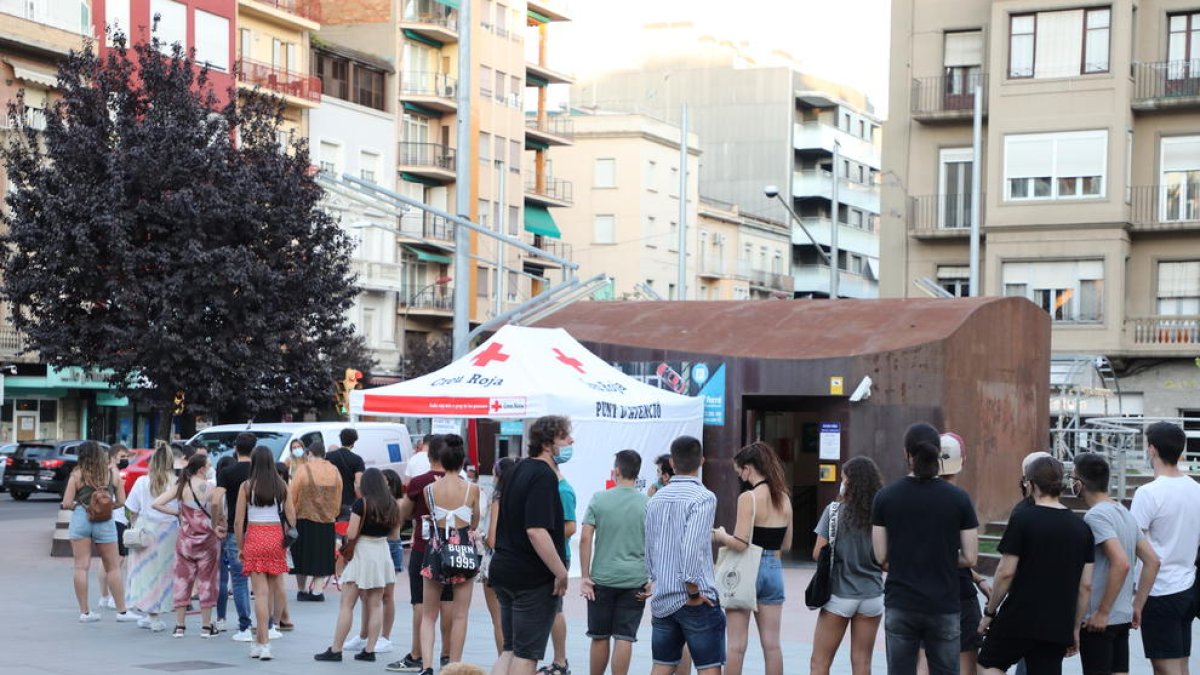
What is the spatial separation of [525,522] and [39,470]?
32.5m

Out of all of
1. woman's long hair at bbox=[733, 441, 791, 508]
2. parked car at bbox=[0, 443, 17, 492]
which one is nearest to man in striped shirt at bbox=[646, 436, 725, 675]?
woman's long hair at bbox=[733, 441, 791, 508]

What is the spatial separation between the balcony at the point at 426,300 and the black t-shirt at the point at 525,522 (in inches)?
2171

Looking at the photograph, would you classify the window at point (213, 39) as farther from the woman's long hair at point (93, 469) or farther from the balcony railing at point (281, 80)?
the woman's long hair at point (93, 469)

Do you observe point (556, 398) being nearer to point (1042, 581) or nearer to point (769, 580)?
point (769, 580)

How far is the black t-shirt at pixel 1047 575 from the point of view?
9211 millimetres

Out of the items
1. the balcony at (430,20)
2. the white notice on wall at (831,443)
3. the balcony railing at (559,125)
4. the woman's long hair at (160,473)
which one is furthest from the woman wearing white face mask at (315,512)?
the balcony railing at (559,125)

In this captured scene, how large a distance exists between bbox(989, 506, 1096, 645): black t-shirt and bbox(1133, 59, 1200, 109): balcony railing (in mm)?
34084

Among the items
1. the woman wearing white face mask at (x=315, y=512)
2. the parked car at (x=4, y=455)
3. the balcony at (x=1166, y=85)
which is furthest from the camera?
the parked car at (x=4, y=455)

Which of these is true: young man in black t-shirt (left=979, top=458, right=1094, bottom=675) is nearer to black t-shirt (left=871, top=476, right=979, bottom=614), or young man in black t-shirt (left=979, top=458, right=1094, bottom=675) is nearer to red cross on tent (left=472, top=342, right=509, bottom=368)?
black t-shirt (left=871, top=476, right=979, bottom=614)

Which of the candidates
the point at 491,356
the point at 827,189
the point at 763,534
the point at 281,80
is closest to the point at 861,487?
the point at 763,534

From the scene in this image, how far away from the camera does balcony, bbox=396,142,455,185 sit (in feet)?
217

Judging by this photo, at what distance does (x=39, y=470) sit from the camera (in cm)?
4044

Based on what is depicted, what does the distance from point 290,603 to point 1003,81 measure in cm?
2909

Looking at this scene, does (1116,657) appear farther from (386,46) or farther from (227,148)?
(386,46)
